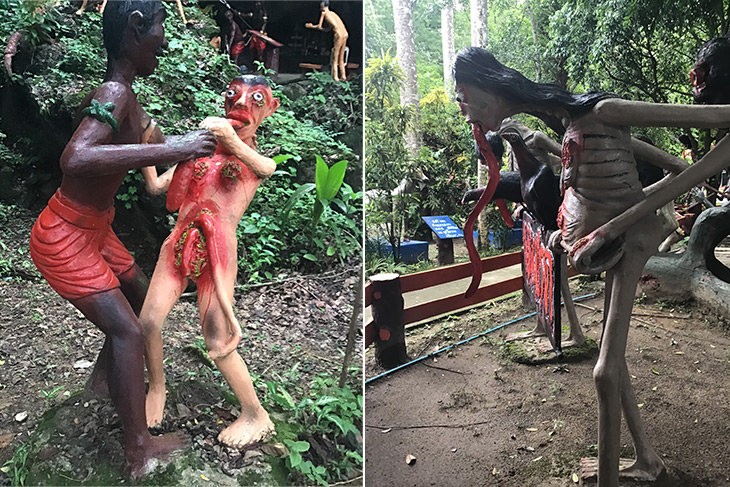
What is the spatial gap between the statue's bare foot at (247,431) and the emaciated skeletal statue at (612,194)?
3.99 feet

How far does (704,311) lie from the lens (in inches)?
98.9

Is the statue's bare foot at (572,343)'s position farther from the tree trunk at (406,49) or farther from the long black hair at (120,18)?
the long black hair at (120,18)

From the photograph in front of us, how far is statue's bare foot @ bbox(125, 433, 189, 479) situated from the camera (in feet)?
5.42

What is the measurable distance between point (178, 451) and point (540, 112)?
185 centimetres

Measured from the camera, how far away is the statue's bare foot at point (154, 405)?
70.2 inches

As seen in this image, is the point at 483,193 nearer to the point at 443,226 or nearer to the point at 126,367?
the point at 443,226

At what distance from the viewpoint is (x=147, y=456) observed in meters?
1.66

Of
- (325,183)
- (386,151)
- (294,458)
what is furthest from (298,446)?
(386,151)

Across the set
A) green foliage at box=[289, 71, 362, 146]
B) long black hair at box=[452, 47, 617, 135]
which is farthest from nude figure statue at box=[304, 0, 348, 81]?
long black hair at box=[452, 47, 617, 135]

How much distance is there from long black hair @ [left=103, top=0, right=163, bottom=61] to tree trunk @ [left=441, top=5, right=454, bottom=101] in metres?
1.21

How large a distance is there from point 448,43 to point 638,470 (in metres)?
1.87

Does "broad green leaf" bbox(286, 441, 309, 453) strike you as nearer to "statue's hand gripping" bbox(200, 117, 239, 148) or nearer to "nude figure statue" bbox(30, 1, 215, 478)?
"nude figure statue" bbox(30, 1, 215, 478)

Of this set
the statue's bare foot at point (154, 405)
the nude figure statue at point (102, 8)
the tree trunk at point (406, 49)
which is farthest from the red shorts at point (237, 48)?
the statue's bare foot at point (154, 405)

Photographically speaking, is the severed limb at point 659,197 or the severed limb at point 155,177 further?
the severed limb at point 155,177
